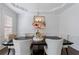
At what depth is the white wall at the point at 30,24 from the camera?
2156mm

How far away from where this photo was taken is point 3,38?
210 cm

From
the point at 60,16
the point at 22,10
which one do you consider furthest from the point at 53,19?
the point at 22,10

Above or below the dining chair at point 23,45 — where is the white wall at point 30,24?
above

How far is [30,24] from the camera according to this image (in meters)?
2.15

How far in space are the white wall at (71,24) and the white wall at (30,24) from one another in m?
0.13

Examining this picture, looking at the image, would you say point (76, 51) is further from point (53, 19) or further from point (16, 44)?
point (16, 44)

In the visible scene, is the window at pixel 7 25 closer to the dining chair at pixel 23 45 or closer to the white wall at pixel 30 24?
the white wall at pixel 30 24

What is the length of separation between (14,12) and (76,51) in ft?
4.22

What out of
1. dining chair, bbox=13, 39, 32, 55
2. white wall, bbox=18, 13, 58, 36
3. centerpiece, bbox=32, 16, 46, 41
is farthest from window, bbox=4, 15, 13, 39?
centerpiece, bbox=32, 16, 46, 41

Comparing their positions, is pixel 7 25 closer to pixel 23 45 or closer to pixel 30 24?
pixel 30 24

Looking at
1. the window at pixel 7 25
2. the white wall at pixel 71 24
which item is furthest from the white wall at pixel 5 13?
the white wall at pixel 71 24

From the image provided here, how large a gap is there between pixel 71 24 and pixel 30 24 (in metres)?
0.79

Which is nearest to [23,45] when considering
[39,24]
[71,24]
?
[39,24]

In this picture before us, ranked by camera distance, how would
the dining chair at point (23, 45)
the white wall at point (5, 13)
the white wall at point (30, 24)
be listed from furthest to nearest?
1. the dining chair at point (23, 45)
2. the white wall at point (30, 24)
3. the white wall at point (5, 13)
